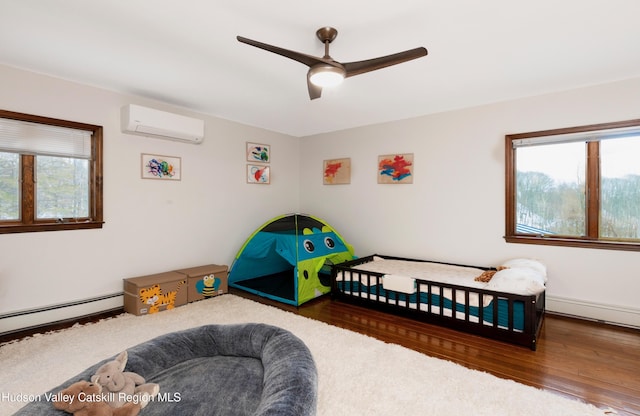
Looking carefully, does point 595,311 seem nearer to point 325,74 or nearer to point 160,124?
point 325,74

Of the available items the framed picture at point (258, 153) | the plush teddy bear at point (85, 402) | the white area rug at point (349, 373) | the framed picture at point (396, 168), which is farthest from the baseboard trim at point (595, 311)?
the framed picture at point (258, 153)

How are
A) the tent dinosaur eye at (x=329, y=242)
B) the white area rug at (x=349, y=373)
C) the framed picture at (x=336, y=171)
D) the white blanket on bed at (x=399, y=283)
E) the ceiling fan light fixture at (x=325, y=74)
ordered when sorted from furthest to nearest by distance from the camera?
the framed picture at (x=336, y=171) < the tent dinosaur eye at (x=329, y=242) < the white blanket on bed at (x=399, y=283) < the ceiling fan light fixture at (x=325, y=74) < the white area rug at (x=349, y=373)

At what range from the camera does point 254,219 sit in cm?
479

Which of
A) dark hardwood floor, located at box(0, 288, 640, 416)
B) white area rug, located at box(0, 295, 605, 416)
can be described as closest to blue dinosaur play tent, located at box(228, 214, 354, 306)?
dark hardwood floor, located at box(0, 288, 640, 416)

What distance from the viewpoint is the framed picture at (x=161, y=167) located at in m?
3.56

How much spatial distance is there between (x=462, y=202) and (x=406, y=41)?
2253mm

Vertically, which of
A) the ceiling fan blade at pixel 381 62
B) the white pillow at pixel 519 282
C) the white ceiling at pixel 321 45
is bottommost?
the white pillow at pixel 519 282

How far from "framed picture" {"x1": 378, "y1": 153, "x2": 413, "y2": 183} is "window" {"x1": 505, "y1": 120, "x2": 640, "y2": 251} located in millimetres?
1174

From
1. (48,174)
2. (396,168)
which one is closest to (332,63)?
(396,168)

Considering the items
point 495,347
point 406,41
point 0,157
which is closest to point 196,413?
point 495,347

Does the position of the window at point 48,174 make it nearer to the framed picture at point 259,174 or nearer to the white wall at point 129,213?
the white wall at point 129,213

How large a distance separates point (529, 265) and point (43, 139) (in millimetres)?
4847

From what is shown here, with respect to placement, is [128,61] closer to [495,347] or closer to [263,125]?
[263,125]

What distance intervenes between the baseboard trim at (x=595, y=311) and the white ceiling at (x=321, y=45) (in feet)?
7.19
